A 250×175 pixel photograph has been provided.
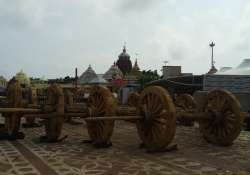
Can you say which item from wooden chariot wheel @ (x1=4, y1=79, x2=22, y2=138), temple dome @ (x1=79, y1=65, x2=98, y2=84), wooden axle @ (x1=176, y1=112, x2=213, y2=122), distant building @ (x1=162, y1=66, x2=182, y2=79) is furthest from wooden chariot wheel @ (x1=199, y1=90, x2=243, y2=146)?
temple dome @ (x1=79, y1=65, x2=98, y2=84)

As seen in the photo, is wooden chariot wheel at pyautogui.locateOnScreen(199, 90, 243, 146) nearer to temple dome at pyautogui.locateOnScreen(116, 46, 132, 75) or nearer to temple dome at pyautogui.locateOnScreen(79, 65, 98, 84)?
temple dome at pyautogui.locateOnScreen(79, 65, 98, 84)

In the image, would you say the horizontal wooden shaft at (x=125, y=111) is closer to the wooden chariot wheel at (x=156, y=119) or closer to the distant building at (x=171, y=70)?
the wooden chariot wheel at (x=156, y=119)

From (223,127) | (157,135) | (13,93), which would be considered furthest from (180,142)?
(13,93)

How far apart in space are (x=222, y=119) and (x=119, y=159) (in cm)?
328

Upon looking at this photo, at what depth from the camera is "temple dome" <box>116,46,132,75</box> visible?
64.6 metres

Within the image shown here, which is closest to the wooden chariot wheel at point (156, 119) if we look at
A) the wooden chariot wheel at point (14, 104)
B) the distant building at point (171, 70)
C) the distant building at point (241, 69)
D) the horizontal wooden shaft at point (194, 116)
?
the horizontal wooden shaft at point (194, 116)

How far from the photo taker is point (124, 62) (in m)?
65.6

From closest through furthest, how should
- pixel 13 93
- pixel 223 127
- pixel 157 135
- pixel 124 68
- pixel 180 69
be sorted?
pixel 157 135, pixel 223 127, pixel 13 93, pixel 180 69, pixel 124 68

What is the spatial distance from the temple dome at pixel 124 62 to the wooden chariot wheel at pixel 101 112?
179 ft

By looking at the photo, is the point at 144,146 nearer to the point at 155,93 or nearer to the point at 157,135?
the point at 157,135

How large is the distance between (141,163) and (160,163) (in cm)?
33

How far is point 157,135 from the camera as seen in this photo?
7.99m

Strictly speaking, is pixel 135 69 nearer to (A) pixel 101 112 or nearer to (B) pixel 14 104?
(B) pixel 14 104

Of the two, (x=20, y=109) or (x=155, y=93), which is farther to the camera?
(x=20, y=109)
